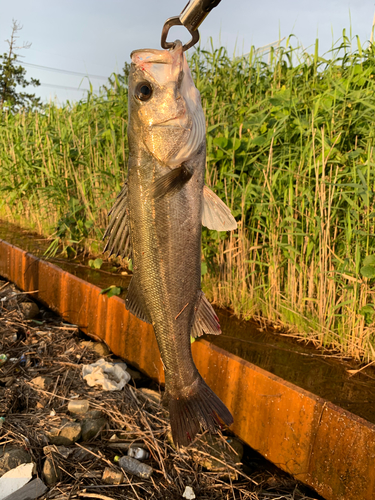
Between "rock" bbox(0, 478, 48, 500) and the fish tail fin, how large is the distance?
1.23 meters

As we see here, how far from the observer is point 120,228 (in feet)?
5.78

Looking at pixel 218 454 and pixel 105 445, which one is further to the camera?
pixel 105 445

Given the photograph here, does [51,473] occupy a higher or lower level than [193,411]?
lower

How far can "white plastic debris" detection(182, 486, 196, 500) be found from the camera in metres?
2.57

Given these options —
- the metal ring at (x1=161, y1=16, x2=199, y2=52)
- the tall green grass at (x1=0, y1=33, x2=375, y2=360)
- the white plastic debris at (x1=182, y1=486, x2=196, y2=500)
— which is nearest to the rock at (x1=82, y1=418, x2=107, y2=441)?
the white plastic debris at (x1=182, y1=486, x2=196, y2=500)

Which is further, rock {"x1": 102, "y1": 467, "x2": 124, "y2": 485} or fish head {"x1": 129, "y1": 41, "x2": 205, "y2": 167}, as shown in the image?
rock {"x1": 102, "y1": 467, "x2": 124, "y2": 485}

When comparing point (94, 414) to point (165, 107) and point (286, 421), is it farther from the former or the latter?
point (165, 107)

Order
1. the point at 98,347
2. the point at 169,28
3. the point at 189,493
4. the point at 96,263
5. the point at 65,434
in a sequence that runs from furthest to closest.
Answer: the point at 96,263 < the point at 98,347 < the point at 65,434 < the point at 189,493 < the point at 169,28

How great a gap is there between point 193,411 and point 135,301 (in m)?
0.51

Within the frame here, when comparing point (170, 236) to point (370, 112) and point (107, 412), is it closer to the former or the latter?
point (107, 412)

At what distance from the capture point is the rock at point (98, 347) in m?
4.21

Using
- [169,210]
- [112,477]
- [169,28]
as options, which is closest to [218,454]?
[112,477]

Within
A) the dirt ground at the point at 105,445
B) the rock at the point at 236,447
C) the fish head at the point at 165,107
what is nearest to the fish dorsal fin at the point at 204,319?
the fish head at the point at 165,107

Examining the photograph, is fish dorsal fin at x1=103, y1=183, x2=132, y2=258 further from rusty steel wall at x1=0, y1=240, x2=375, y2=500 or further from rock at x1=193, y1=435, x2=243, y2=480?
rock at x1=193, y1=435, x2=243, y2=480
